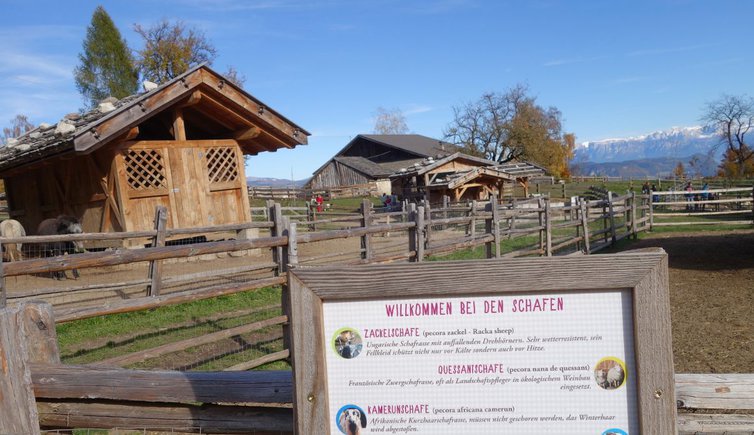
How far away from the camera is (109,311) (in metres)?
5.25

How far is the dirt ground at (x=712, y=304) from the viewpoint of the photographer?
6668 millimetres

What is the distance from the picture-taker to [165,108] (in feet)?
42.3

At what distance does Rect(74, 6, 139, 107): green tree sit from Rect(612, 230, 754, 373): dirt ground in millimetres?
41837

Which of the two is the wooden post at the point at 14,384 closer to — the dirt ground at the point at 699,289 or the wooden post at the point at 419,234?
the dirt ground at the point at 699,289

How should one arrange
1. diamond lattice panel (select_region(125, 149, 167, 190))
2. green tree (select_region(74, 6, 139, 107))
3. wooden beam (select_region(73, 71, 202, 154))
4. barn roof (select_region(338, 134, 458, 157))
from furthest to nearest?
barn roof (select_region(338, 134, 458, 157)), green tree (select_region(74, 6, 139, 107)), diamond lattice panel (select_region(125, 149, 167, 190)), wooden beam (select_region(73, 71, 202, 154))

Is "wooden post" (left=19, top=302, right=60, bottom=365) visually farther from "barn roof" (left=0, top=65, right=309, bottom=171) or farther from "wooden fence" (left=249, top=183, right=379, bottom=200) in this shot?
"wooden fence" (left=249, top=183, right=379, bottom=200)

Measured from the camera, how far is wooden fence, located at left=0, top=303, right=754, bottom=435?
8.42 feet

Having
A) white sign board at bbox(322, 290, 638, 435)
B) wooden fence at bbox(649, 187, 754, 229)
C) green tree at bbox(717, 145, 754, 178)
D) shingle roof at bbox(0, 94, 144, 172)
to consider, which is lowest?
wooden fence at bbox(649, 187, 754, 229)

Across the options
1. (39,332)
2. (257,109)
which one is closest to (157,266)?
(39,332)

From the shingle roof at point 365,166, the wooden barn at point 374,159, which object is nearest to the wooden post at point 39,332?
the wooden barn at point 374,159

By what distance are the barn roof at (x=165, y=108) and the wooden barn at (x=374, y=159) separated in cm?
3700

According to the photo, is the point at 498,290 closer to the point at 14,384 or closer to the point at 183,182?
the point at 14,384

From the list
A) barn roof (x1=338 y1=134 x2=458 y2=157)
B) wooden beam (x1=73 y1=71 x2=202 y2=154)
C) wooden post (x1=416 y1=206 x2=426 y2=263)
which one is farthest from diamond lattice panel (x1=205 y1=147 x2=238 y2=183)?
barn roof (x1=338 y1=134 x2=458 y2=157)

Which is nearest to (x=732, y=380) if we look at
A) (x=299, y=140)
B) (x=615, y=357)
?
(x=615, y=357)
